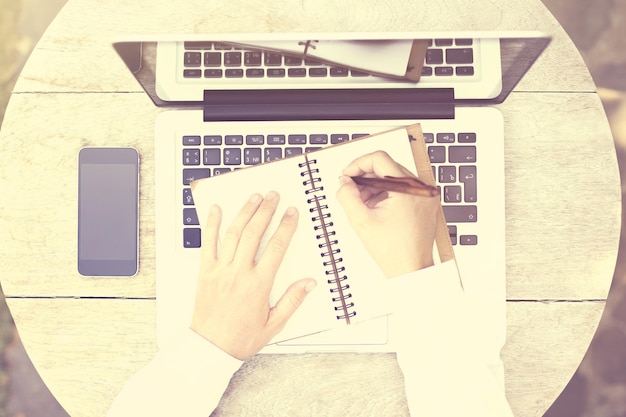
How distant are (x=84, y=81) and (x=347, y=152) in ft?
1.35

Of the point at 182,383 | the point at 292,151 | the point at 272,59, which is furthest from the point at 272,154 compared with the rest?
the point at 182,383

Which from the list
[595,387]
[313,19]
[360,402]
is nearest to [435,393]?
[360,402]

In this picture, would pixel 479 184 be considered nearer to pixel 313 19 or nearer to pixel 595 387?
pixel 313 19

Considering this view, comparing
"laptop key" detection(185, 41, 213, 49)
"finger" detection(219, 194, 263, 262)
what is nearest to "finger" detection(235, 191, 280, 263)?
"finger" detection(219, 194, 263, 262)

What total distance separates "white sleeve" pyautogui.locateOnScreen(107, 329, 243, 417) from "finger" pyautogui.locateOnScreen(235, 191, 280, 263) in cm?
13

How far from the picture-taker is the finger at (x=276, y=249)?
0.76 meters

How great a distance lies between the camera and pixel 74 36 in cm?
82

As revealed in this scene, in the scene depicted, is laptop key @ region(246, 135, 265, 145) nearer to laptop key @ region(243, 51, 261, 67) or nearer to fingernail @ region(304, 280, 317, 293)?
laptop key @ region(243, 51, 261, 67)

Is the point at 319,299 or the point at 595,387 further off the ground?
the point at 319,299

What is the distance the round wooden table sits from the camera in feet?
2.63

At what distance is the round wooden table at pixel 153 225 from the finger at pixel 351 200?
0.22 meters

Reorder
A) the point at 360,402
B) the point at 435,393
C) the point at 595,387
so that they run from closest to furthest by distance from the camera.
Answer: the point at 435,393 < the point at 360,402 < the point at 595,387

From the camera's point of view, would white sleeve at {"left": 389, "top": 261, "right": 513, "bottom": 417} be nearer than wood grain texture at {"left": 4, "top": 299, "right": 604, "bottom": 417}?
Yes

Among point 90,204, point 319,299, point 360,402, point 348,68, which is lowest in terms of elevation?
point 360,402
